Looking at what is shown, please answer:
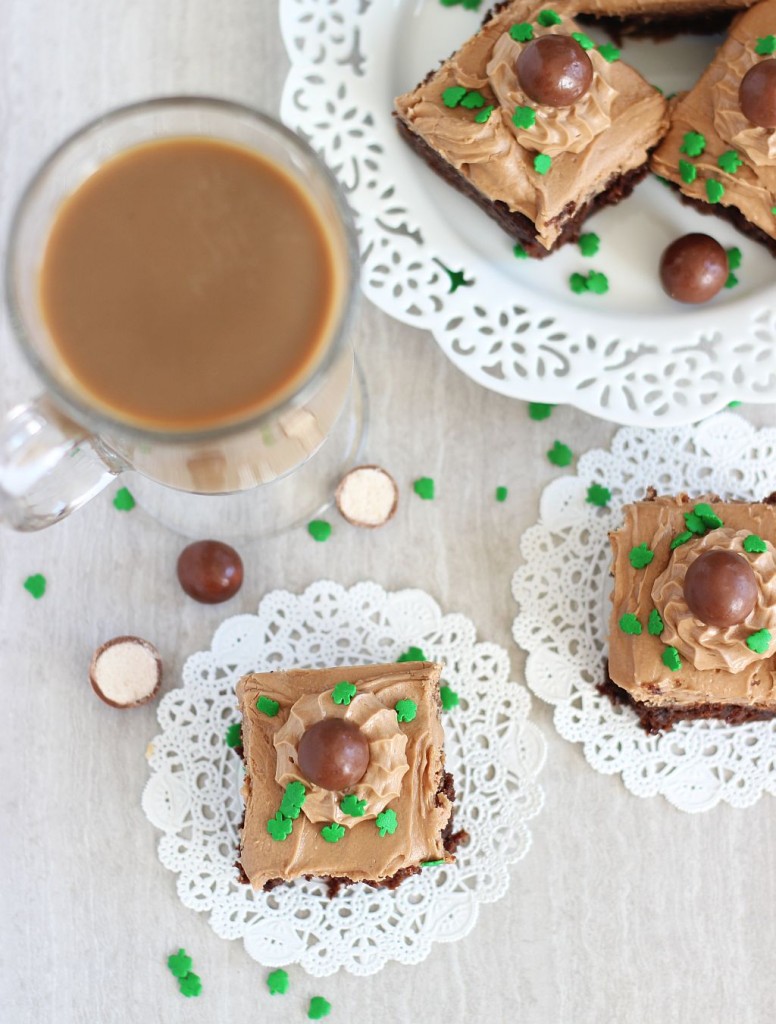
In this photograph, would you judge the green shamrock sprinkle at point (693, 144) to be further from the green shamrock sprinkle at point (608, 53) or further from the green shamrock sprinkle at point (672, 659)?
the green shamrock sprinkle at point (672, 659)

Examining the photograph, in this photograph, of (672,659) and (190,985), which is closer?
(672,659)

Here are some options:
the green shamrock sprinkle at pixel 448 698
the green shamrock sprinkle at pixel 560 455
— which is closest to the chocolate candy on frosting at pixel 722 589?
the green shamrock sprinkle at pixel 560 455

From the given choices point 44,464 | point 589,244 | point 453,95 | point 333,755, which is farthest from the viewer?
point 589,244

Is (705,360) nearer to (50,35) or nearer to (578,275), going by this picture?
(578,275)

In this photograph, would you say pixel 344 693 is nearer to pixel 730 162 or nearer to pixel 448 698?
pixel 448 698

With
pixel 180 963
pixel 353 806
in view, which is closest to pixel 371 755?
pixel 353 806

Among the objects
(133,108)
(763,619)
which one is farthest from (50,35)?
(763,619)

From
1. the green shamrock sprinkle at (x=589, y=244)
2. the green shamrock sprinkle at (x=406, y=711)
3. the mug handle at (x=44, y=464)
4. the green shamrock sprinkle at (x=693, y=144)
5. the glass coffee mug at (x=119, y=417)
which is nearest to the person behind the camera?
the glass coffee mug at (x=119, y=417)
